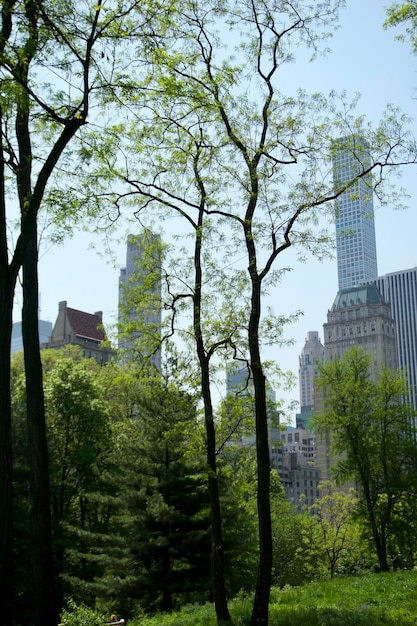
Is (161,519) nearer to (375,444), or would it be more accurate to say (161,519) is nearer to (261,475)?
(261,475)

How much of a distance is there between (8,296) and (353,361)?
25.4m

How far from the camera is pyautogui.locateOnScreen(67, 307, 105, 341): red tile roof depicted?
406 ft

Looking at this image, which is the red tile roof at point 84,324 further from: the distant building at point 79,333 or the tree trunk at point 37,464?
the tree trunk at point 37,464

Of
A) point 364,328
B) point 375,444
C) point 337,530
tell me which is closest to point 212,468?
point 375,444

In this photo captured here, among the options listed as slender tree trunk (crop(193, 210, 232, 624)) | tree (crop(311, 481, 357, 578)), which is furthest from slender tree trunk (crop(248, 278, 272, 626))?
tree (crop(311, 481, 357, 578))

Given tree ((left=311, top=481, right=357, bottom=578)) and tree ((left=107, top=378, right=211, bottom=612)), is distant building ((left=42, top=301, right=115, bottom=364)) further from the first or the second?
tree ((left=107, top=378, right=211, bottom=612))

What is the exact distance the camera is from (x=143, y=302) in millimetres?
17203

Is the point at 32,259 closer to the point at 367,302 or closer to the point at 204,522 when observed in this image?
the point at 204,522

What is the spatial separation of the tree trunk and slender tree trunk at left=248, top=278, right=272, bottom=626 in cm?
398

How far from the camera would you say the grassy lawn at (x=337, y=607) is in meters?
13.0

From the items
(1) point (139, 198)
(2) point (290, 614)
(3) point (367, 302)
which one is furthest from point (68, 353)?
(3) point (367, 302)

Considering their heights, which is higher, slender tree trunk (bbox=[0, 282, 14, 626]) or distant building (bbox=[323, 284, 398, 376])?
distant building (bbox=[323, 284, 398, 376])

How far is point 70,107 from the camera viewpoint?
1154 centimetres

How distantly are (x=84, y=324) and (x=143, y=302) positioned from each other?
363ft
